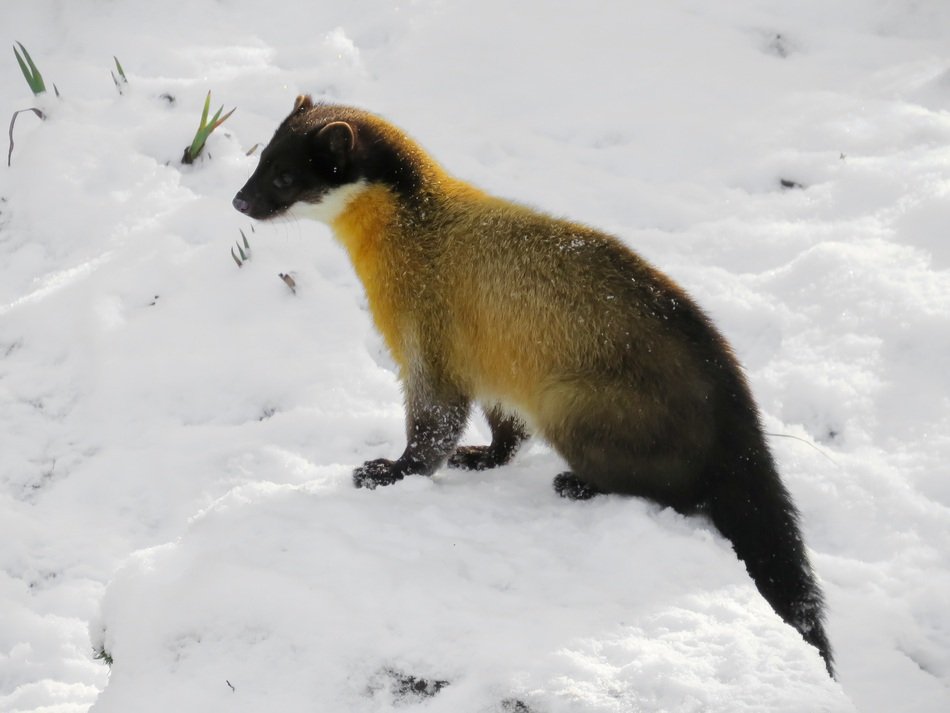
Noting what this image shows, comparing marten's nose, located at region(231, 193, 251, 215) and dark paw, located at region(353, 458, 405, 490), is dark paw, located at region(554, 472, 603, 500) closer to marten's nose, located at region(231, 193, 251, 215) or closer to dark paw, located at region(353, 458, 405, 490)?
dark paw, located at region(353, 458, 405, 490)

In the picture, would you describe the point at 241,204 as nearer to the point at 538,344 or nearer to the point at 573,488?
the point at 538,344

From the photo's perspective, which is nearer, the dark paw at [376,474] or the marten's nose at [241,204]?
the dark paw at [376,474]

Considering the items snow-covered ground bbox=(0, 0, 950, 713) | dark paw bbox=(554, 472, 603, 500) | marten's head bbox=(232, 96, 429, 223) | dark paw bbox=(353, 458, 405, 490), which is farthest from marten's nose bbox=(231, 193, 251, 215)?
dark paw bbox=(554, 472, 603, 500)

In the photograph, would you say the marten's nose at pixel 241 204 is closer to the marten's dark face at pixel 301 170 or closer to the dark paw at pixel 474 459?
the marten's dark face at pixel 301 170

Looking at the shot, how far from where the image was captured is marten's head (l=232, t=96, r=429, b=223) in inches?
182

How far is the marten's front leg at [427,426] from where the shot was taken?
4.45 metres

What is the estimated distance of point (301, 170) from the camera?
4.68 m

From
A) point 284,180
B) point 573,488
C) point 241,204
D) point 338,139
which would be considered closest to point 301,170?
point 284,180

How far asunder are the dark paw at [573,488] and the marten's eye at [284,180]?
1770 mm

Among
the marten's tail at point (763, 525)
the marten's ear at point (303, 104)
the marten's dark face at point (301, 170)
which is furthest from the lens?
the marten's ear at point (303, 104)

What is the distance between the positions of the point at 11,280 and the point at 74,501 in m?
1.78

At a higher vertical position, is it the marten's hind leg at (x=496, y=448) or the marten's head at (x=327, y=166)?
the marten's head at (x=327, y=166)

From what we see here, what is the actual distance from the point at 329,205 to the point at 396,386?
1212 millimetres

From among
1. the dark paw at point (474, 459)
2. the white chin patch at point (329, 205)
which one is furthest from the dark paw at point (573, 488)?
the white chin patch at point (329, 205)
